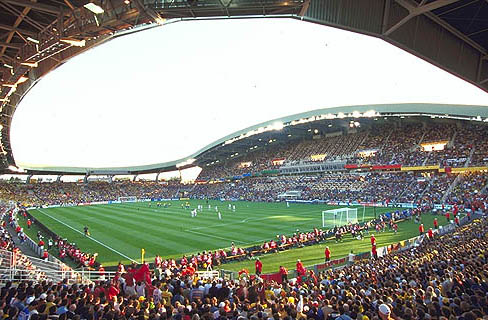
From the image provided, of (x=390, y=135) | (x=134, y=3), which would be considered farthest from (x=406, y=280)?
(x=390, y=135)

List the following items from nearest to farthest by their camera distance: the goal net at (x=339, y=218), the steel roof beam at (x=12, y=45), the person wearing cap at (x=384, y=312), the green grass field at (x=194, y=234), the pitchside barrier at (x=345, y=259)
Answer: the person wearing cap at (x=384, y=312) < the steel roof beam at (x=12, y=45) < the pitchside barrier at (x=345, y=259) < the green grass field at (x=194, y=234) < the goal net at (x=339, y=218)

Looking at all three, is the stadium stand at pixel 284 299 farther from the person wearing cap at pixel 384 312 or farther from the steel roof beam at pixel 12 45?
the steel roof beam at pixel 12 45

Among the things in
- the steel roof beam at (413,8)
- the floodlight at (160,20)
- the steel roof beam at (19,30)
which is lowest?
the floodlight at (160,20)

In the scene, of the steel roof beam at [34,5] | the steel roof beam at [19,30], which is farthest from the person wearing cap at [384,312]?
the steel roof beam at [19,30]

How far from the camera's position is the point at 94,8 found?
860cm

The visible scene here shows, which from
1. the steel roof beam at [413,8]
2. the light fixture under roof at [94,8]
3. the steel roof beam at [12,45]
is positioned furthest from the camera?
the steel roof beam at [12,45]

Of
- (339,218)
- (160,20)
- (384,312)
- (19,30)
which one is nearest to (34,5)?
(19,30)

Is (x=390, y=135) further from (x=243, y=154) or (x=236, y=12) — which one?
(x=236, y=12)

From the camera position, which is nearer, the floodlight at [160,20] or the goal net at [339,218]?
the floodlight at [160,20]

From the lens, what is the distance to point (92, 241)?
91.9 feet

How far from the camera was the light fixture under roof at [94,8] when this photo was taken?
851 cm

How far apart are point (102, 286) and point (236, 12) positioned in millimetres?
8615

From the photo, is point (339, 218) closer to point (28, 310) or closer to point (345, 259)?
point (345, 259)

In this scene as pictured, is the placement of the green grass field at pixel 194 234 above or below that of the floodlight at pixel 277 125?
below
